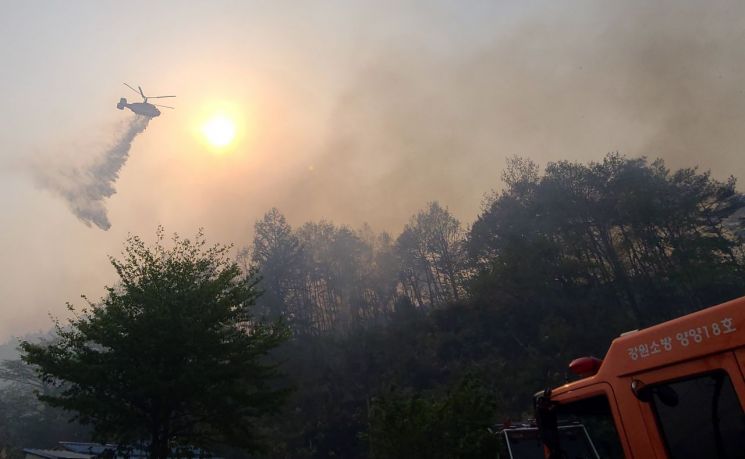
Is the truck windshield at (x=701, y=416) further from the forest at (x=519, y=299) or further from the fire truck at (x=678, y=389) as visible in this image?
the forest at (x=519, y=299)

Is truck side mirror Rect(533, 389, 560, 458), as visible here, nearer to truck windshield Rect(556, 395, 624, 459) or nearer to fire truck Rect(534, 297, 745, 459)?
truck windshield Rect(556, 395, 624, 459)

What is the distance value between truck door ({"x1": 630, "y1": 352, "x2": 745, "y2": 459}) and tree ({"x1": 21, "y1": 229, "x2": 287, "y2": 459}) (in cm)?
1147

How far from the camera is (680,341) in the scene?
12.5ft

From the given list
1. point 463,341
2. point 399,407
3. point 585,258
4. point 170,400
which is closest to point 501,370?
point 463,341

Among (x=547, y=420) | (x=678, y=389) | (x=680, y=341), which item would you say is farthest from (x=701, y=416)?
(x=547, y=420)

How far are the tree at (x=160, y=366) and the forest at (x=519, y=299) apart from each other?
48.5 ft

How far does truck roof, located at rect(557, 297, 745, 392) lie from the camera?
11.5 feet

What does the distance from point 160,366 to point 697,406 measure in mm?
12955

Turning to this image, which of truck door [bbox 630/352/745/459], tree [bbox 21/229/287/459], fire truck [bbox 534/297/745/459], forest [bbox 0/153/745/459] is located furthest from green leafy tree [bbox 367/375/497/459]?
forest [bbox 0/153/745/459]

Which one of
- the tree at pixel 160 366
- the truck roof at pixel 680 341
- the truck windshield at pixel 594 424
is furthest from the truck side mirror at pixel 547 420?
the tree at pixel 160 366

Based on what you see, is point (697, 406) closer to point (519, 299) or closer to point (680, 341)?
point (680, 341)

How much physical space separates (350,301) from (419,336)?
15283 millimetres

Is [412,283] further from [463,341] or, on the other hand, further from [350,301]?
[463,341]

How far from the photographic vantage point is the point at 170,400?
1291cm
